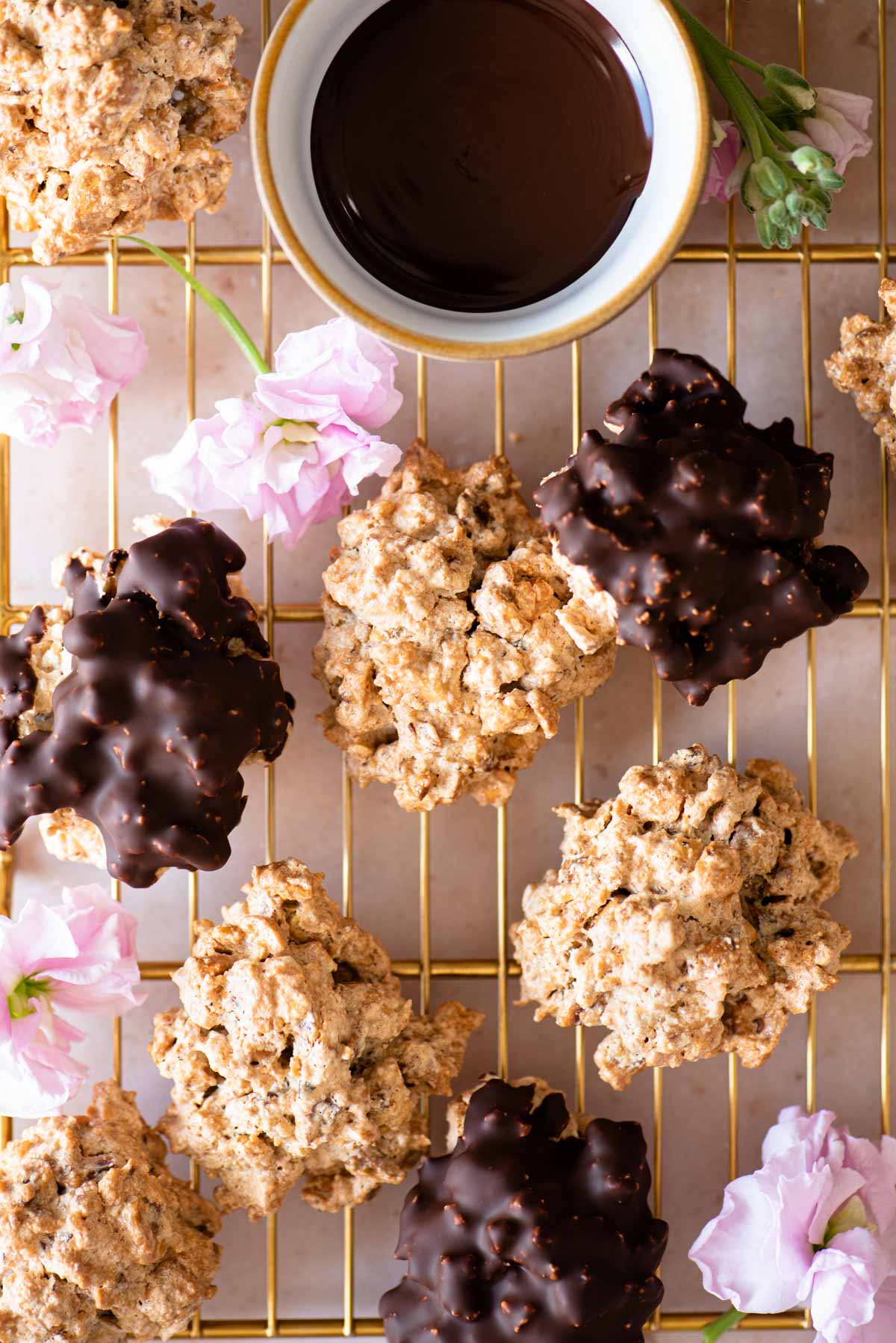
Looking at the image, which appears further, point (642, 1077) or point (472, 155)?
point (642, 1077)

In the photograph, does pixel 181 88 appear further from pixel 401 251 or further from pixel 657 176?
pixel 657 176

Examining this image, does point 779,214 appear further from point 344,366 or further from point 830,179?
point 344,366

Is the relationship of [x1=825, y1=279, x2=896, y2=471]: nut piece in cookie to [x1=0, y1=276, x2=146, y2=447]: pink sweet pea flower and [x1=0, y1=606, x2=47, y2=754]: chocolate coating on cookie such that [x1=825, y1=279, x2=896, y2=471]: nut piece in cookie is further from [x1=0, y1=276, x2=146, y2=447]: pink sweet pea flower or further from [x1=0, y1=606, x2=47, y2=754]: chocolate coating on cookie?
[x1=0, y1=606, x2=47, y2=754]: chocolate coating on cookie

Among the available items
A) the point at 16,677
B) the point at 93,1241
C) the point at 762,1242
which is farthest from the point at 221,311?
the point at 762,1242

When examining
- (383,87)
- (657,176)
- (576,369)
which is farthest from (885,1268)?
(383,87)

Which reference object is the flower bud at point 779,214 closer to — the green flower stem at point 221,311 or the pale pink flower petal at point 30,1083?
the green flower stem at point 221,311
